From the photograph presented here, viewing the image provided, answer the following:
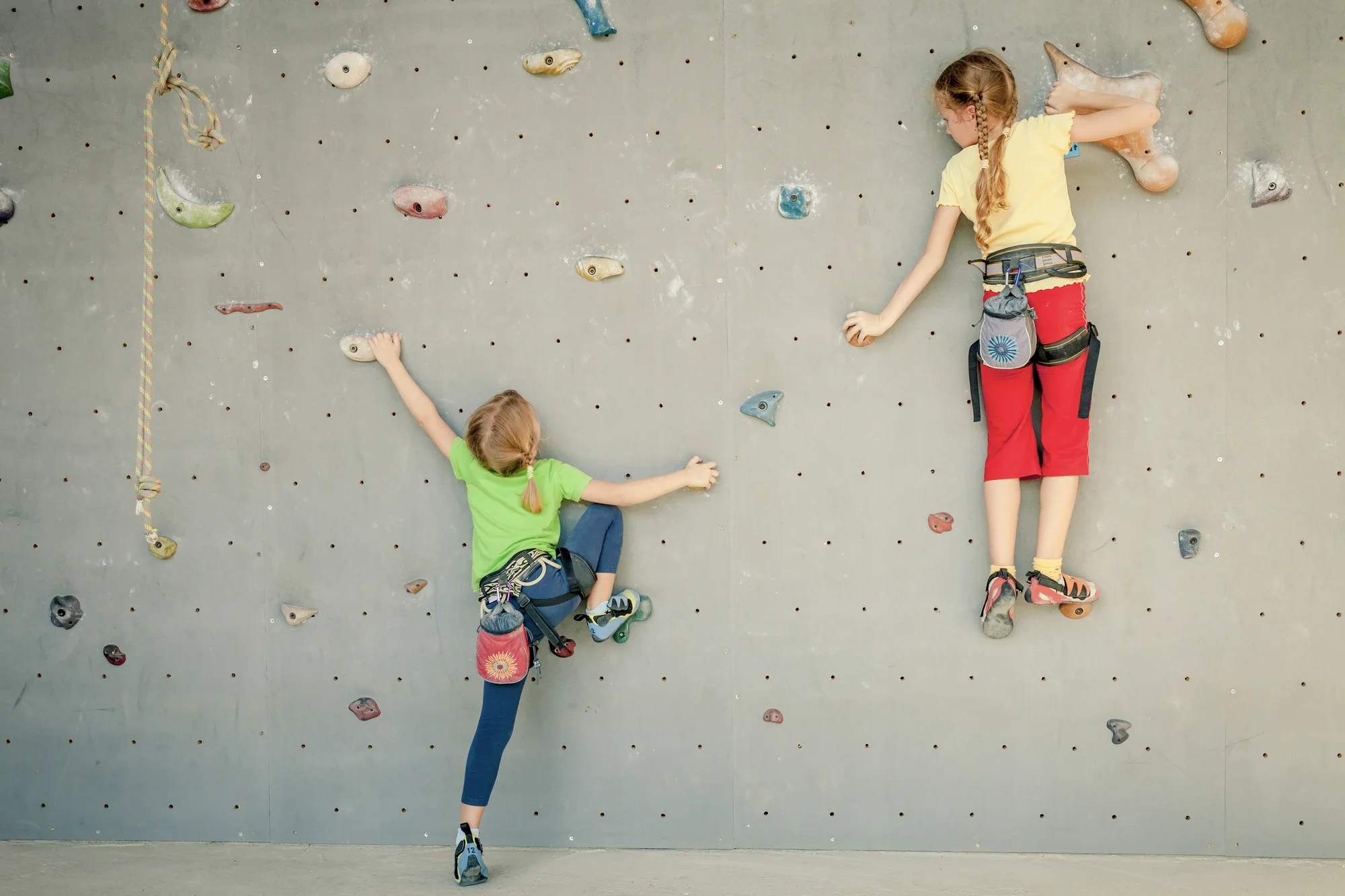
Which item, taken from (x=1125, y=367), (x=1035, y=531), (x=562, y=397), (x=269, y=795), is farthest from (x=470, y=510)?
(x=1125, y=367)

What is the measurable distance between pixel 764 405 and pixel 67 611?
1.76m

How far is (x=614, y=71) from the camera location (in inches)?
90.0

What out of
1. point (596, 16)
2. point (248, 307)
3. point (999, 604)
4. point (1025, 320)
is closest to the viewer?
point (1025, 320)

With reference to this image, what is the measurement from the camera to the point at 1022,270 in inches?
82.5

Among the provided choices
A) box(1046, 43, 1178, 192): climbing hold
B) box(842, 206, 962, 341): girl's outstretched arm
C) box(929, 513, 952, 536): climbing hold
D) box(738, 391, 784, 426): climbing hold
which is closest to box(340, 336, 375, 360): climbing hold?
box(738, 391, 784, 426): climbing hold

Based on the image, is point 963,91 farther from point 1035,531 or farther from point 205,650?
point 205,650

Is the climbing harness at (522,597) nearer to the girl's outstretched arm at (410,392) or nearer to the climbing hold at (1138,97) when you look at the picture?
the girl's outstretched arm at (410,392)

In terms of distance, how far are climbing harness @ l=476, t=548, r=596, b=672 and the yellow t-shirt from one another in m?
1.14

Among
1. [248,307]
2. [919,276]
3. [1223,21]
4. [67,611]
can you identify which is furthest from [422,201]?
[1223,21]

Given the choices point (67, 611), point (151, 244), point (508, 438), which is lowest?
point (67, 611)

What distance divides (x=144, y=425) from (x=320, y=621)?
633 mm

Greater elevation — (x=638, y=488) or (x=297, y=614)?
(x=638, y=488)

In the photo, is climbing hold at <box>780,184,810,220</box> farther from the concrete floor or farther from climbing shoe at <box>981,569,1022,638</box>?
the concrete floor

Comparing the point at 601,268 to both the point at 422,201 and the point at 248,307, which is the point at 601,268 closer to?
the point at 422,201
